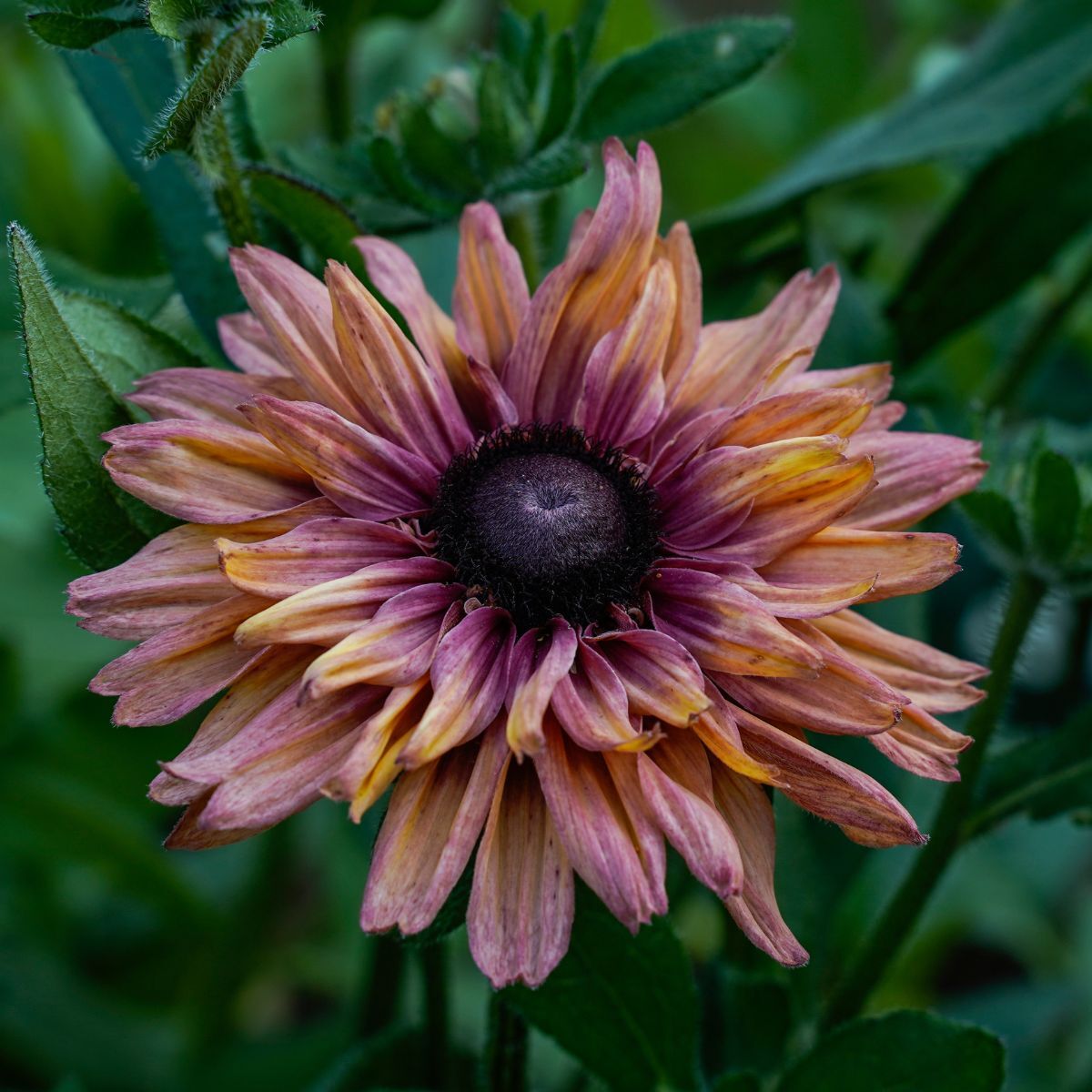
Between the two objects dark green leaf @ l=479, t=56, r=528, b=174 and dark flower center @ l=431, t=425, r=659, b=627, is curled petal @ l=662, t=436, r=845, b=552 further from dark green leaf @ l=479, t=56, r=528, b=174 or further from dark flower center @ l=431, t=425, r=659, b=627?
dark green leaf @ l=479, t=56, r=528, b=174

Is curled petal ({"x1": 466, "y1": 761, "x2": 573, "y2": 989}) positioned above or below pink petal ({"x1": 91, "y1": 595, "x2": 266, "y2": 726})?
below

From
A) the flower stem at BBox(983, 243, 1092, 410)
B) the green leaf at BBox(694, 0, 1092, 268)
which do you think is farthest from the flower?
the flower stem at BBox(983, 243, 1092, 410)

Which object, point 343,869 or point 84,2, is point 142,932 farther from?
point 84,2

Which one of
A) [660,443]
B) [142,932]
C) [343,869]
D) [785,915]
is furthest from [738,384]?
[142,932]

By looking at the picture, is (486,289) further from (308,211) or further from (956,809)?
(956,809)

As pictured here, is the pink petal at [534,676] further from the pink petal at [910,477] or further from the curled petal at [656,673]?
the pink petal at [910,477]

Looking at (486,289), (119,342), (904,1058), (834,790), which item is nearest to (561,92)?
(486,289)
